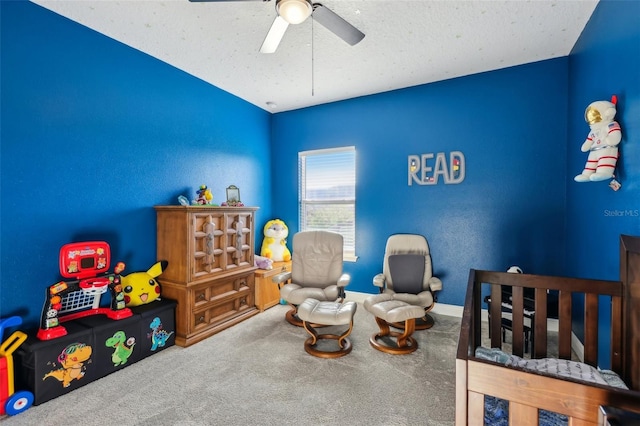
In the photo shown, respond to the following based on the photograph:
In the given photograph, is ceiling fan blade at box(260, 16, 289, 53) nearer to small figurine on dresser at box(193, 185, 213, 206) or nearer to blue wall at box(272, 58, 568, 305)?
small figurine on dresser at box(193, 185, 213, 206)

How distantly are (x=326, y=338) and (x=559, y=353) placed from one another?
174 centimetres

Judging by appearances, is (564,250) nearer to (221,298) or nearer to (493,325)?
(493,325)

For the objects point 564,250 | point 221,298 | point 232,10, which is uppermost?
point 232,10

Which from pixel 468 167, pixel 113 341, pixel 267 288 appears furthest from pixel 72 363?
pixel 468 167

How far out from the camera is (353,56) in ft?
9.46

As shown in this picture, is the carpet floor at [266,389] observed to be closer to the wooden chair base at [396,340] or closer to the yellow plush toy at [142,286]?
the wooden chair base at [396,340]

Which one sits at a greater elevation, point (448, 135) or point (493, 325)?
point (448, 135)

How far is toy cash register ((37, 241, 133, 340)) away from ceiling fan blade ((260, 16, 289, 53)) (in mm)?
2008

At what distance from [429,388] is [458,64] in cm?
306

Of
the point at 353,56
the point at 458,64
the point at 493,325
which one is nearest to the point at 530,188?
the point at 458,64

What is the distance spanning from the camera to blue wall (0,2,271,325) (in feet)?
6.77

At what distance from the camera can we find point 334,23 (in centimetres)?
188

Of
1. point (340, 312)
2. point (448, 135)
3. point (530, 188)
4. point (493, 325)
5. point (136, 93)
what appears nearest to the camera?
point (493, 325)

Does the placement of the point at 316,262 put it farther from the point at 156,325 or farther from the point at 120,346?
the point at 120,346
